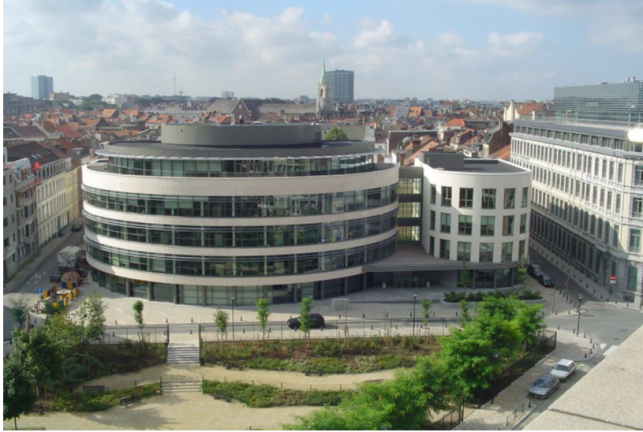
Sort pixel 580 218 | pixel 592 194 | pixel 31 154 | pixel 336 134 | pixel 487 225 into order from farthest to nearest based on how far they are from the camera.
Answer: pixel 336 134 < pixel 31 154 < pixel 580 218 < pixel 592 194 < pixel 487 225

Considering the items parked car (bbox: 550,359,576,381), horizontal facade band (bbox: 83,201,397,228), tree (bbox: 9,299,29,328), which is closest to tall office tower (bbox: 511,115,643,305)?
parked car (bbox: 550,359,576,381)

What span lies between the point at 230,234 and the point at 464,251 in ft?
74.5

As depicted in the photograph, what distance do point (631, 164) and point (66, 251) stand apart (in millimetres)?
56094

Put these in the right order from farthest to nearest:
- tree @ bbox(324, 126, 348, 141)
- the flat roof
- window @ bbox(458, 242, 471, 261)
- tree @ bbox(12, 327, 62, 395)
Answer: tree @ bbox(324, 126, 348, 141) → window @ bbox(458, 242, 471, 261) → tree @ bbox(12, 327, 62, 395) → the flat roof

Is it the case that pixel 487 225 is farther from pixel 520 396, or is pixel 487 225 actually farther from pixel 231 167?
pixel 231 167

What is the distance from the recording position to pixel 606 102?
91.0 m

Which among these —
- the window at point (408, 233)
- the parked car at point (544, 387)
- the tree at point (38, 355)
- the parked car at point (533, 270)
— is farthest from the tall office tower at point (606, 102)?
the tree at point (38, 355)

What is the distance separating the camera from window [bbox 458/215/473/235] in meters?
65.8

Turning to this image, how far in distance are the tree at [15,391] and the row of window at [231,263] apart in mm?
22091

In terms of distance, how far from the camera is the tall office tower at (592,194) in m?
64.0

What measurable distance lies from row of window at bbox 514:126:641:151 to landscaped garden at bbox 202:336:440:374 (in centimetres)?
2846

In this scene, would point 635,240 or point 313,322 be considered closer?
point 313,322

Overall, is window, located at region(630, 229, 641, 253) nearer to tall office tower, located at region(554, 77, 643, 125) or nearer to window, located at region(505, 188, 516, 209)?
window, located at region(505, 188, 516, 209)

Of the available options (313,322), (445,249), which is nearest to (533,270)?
(445,249)
